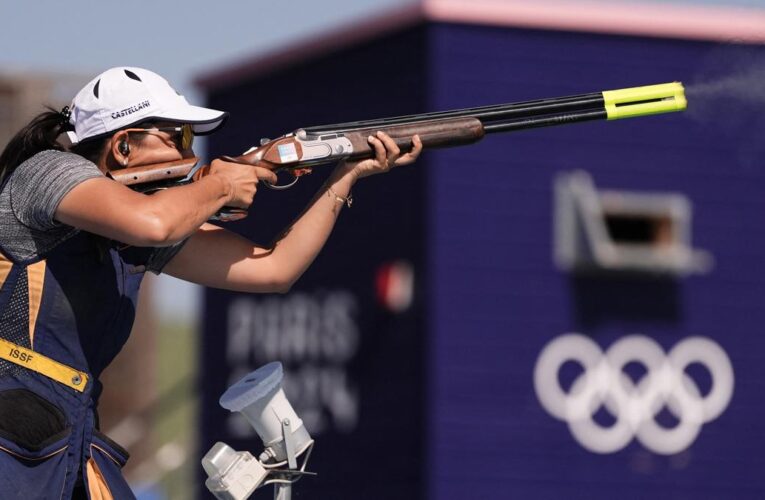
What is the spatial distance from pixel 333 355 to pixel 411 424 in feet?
5.40

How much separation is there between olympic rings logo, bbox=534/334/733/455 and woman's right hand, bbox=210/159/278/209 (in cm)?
928

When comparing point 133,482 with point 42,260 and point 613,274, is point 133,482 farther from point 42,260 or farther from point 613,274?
point 42,260

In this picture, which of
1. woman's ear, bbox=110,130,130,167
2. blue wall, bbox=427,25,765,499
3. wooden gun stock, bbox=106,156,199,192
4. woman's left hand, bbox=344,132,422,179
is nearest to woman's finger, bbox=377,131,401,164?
woman's left hand, bbox=344,132,422,179

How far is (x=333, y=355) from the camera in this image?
16.3 m

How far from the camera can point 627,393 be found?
15109 mm

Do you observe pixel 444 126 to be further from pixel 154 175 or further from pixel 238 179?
pixel 154 175

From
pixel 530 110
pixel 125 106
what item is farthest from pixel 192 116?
pixel 530 110

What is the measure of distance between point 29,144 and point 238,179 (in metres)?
0.70

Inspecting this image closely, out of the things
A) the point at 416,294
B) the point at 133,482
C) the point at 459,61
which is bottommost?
the point at 133,482

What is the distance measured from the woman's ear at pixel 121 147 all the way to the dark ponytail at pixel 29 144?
172 mm

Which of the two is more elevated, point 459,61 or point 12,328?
point 459,61

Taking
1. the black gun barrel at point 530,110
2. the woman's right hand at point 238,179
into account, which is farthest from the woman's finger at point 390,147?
the woman's right hand at point 238,179

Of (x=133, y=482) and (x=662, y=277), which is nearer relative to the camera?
(x=662, y=277)

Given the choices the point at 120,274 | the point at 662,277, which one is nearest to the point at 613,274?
the point at 662,277
